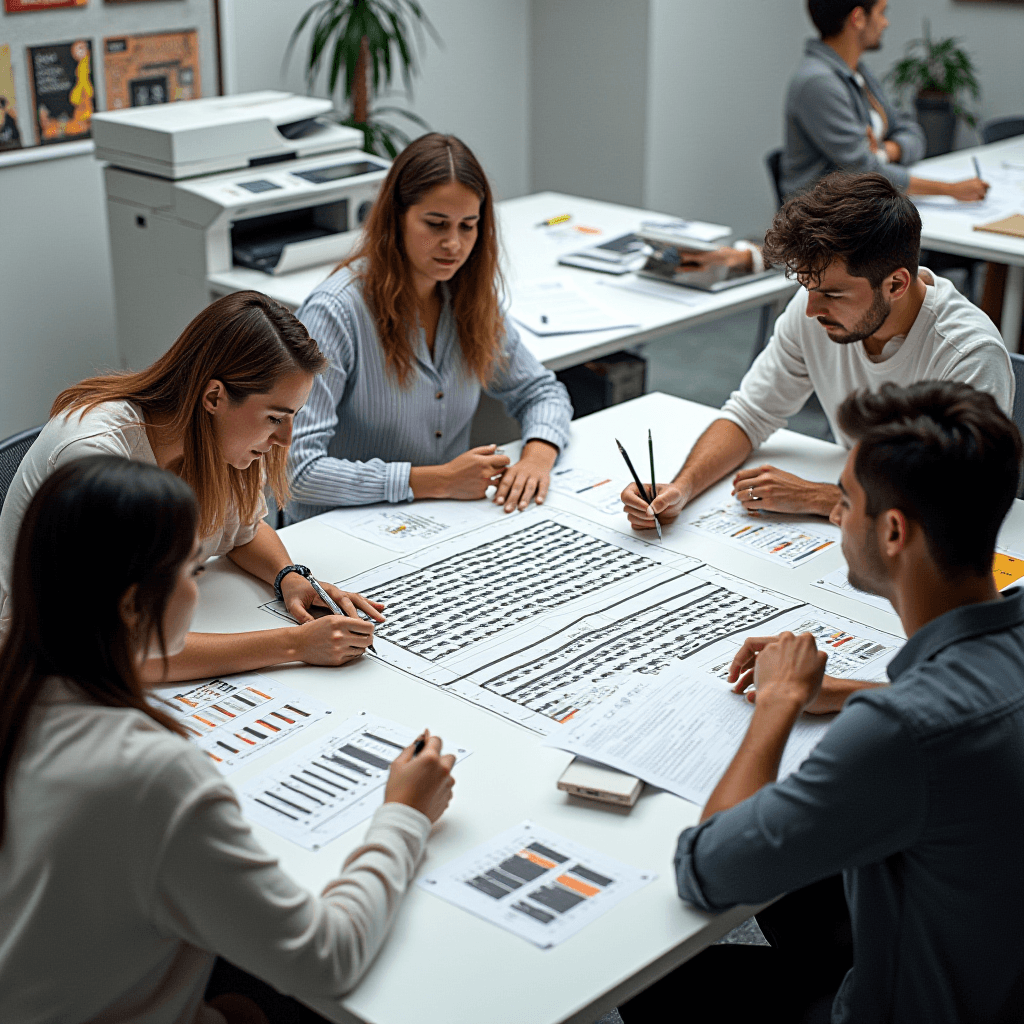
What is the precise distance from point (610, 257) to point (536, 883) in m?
2.56

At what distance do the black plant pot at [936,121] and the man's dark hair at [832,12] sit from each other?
2.07 m

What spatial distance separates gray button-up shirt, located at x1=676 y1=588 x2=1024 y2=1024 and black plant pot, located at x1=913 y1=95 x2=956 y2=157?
5411mm

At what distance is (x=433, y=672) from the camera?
5.66 ft

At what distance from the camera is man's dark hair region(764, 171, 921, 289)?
6.86 ft

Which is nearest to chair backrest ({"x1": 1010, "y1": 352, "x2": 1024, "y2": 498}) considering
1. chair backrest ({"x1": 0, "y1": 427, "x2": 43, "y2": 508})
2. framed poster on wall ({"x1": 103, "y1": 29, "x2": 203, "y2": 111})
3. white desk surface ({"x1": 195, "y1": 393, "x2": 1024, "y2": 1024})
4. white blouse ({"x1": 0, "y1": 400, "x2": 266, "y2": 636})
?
white desk surface ({"x1": 195, "y1": 393, "x2": 1024, "y2": 1024})

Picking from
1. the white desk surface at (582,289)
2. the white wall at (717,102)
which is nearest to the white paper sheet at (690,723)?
the white desk surface at (582,289)

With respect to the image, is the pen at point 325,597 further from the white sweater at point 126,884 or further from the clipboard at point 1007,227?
the clipboard at point 1007,227

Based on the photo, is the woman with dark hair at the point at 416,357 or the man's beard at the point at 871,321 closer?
the man's beard at the point at 871,321

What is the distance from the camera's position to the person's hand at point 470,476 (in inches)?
89.0

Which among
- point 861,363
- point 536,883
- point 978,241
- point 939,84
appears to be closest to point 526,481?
point 861,363

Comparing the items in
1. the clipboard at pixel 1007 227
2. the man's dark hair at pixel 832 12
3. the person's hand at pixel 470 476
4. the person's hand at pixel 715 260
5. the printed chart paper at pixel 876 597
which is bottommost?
the printed chart paper at pixel 876 597

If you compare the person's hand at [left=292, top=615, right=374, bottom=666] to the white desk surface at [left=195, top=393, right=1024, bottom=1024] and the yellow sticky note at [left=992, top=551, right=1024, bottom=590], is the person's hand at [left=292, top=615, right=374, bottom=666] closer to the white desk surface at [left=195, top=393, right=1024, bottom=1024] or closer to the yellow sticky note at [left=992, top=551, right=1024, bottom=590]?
the white desk surface at [left=195, top=393, right=1024, bottom=1024]

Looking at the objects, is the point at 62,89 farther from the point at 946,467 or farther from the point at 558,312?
the point at 946,467

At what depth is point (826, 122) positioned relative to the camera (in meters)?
4.16
